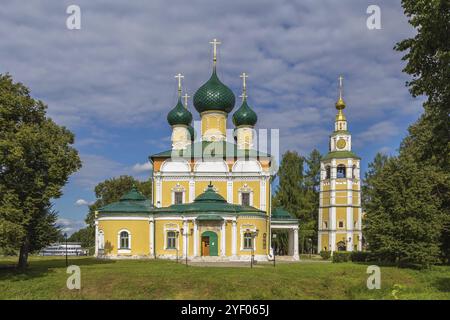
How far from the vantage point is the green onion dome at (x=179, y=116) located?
4703cm

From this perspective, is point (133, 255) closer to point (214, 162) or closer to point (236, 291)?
point (214, 162)

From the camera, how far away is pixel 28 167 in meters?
24.2

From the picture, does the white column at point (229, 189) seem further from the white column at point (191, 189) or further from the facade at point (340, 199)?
the facade at point (340, 199)

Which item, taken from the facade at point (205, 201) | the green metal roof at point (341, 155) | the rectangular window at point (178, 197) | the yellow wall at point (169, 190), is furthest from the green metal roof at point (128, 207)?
the green metal roof at point (341, 155)

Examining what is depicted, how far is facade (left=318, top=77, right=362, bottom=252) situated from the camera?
55.5 m

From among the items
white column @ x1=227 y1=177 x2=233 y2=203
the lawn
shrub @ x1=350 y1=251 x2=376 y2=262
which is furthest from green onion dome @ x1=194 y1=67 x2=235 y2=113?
the lawn

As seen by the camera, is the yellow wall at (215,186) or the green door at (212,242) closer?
the green door at (212,242)

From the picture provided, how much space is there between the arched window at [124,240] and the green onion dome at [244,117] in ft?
50.8

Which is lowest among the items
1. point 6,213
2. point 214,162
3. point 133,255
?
point 133,255

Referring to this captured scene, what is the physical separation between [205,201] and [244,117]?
12295 millimetres

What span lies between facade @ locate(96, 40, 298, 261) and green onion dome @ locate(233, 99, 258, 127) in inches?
3.6

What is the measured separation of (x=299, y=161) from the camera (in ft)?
192
